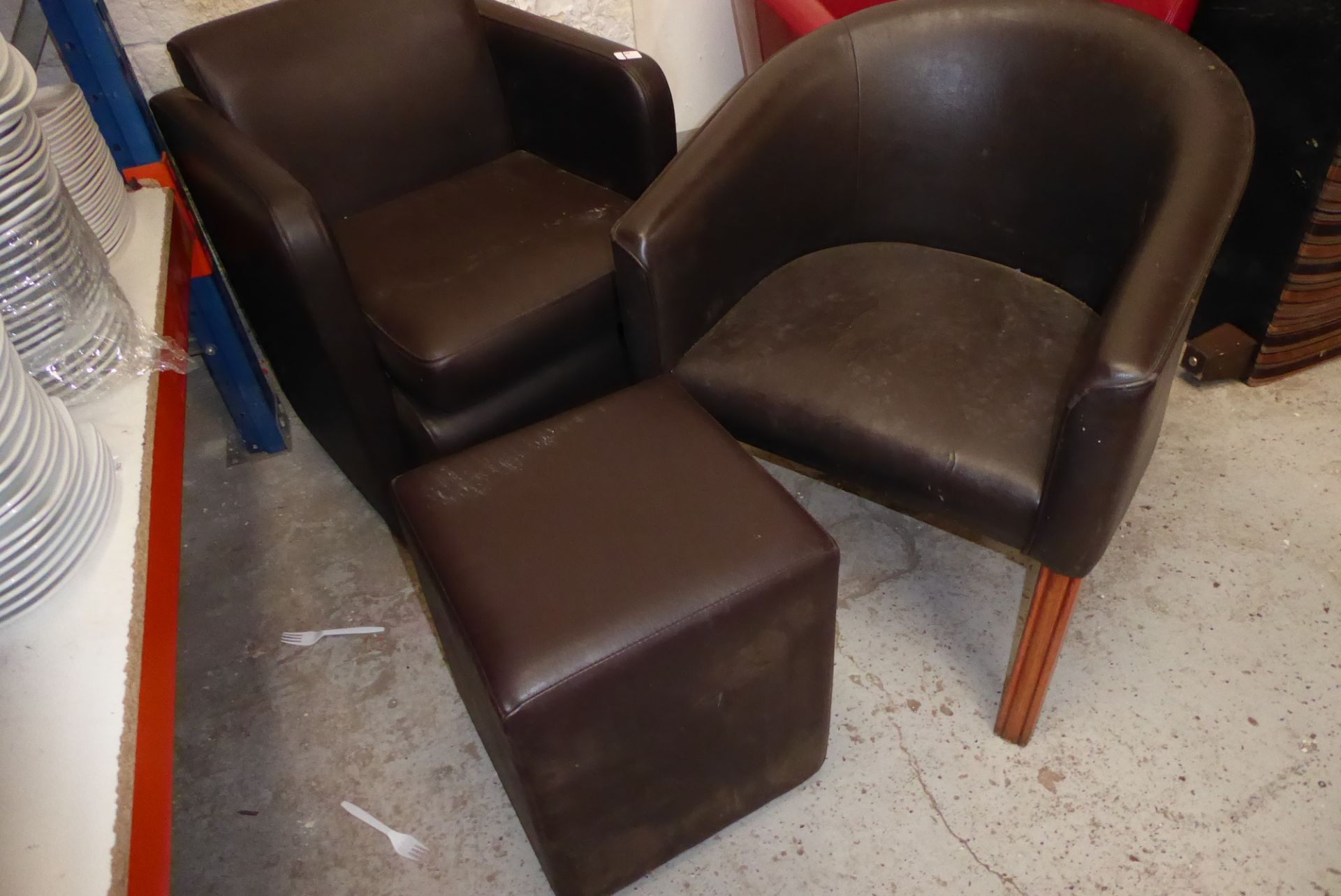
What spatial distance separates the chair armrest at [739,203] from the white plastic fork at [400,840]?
26.6 inches

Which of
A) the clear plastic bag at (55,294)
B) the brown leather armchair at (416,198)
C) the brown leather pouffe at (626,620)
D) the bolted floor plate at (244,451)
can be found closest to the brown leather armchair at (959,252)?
the brown leather pouffe at (626,620)

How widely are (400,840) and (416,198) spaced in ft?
3.43

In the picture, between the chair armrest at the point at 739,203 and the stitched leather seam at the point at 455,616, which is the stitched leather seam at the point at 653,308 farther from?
the stitched leather seam at the point at 455,616

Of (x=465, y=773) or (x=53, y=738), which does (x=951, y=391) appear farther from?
(x=53, y=738)

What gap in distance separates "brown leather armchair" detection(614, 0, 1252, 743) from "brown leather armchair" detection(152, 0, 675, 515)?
0.27 m

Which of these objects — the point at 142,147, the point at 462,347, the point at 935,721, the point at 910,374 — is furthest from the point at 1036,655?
the point at 142,147

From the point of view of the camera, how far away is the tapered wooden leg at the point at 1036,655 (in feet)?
3.65

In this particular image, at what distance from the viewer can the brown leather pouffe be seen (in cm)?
93

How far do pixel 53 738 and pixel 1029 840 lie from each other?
1.04m

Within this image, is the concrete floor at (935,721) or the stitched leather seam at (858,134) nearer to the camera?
the concrete floor at (935,721)

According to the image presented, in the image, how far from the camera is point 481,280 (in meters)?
1.42

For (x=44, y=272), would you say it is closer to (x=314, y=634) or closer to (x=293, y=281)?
(x=293, y=281)

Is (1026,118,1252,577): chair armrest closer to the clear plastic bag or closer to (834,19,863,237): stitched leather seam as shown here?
(834,19,863,237): stitched leather seam

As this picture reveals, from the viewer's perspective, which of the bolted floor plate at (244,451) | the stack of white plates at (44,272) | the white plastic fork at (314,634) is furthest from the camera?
the bolted floor plate at (244,451)
